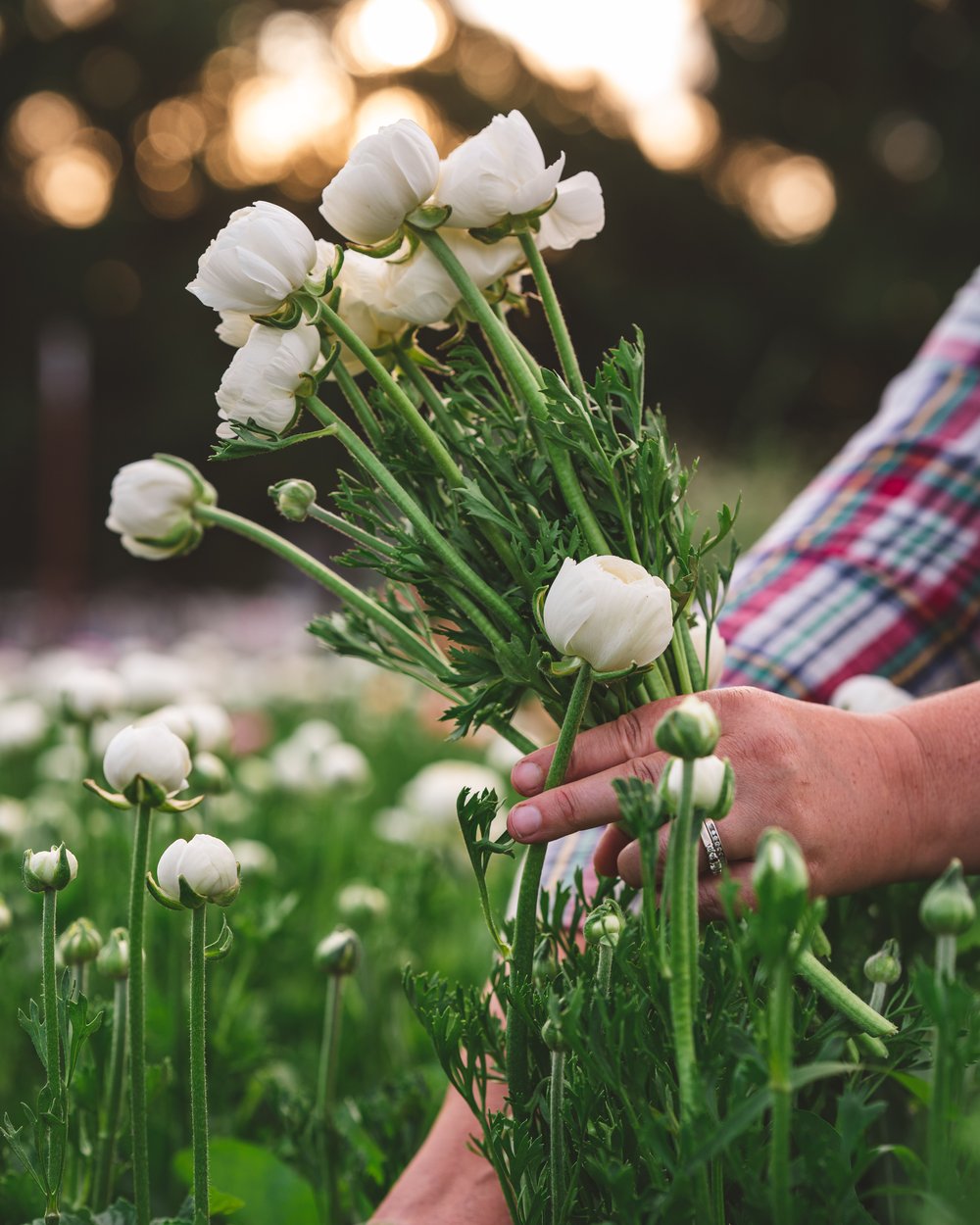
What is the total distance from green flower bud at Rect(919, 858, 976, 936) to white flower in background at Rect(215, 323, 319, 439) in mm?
317

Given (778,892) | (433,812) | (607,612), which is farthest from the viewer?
(433,812)

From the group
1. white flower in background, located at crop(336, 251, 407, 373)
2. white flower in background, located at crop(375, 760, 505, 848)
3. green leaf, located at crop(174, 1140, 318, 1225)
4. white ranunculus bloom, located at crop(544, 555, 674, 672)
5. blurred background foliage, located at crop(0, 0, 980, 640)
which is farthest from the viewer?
blurred background foliage, located at crop(0, 0, 980, 640)

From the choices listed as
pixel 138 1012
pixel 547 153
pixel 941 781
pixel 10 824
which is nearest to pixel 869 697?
pixel 941 781

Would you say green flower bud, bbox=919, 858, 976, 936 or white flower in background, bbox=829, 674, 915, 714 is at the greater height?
green flower bud, bbox=919, 858, 976, 936

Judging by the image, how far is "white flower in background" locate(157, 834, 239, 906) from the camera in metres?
0.51

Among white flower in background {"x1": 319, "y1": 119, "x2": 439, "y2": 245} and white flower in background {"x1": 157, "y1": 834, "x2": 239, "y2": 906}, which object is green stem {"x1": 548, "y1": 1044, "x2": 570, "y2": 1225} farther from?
white flower in background {"x1": 319, "y1": 119, "x2": 439, "y2": 245}

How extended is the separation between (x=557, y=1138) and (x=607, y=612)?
21 centimetres

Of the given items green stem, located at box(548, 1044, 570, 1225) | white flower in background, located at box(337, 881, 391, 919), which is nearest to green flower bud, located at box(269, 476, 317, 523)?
green stem, located at box(548, 1044, 570, 1225)

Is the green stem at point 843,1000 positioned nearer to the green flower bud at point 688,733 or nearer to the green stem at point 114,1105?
the green flower bud at point 688,733

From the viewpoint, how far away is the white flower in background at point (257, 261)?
0.49m

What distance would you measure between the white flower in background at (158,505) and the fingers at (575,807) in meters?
0.21

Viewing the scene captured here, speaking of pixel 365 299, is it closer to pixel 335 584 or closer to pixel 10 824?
pixel 335 584

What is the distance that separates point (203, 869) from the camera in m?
0.51

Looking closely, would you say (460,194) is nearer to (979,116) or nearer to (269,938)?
(269,938)
